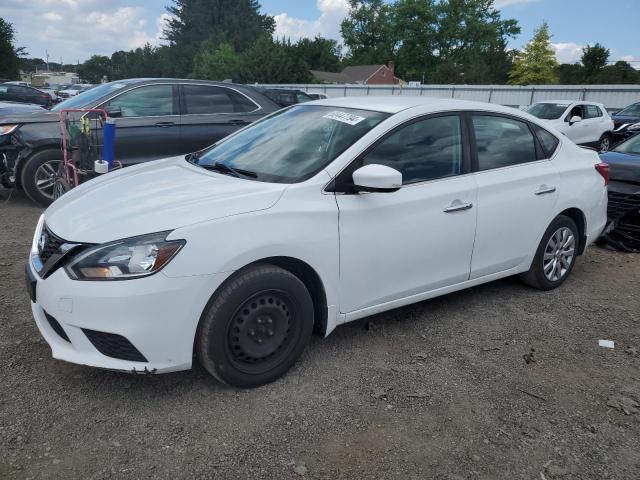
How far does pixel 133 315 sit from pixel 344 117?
1.95m

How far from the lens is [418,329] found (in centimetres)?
392

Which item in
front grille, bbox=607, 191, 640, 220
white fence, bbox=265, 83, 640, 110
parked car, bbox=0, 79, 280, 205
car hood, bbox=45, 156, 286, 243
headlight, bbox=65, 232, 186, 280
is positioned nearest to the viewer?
headlight, bbox=65, 232, 186, 280

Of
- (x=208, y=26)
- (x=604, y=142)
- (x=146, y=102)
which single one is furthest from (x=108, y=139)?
(x=208, y=26)

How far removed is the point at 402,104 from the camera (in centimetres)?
378

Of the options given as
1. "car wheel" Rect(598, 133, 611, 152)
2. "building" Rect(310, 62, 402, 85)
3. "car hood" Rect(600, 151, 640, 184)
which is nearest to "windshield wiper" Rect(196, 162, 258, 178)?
"car hood" Rect(600, 151, 640, 184)

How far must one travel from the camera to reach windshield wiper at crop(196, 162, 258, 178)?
3385mm

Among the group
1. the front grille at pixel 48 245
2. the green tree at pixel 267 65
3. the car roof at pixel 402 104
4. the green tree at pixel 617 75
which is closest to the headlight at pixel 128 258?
the front grille at pixel 48 245

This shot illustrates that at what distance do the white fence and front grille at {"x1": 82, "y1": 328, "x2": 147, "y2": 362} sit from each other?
804 inches

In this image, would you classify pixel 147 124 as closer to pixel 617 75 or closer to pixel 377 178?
pixel 377 178

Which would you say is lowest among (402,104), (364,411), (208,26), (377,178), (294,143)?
(364,411)

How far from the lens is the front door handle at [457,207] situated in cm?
366

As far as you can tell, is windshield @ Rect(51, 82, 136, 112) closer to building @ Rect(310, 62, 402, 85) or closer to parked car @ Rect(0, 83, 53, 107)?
parked car @ Rect(0, 83, 53, 107)

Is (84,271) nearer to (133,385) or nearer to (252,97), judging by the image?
(133,385)

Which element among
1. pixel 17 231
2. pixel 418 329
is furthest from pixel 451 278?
pixel 17 231
